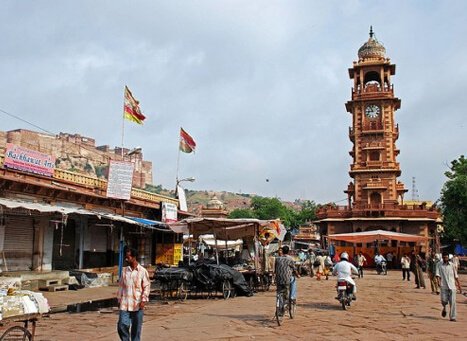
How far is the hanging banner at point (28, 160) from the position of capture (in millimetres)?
16031

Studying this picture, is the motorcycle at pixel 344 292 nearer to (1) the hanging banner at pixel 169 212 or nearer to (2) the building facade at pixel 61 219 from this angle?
(2) the building facade at pixel 61 219

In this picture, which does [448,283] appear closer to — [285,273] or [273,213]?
[285,273]

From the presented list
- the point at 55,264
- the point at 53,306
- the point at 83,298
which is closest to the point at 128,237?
the point at 55,264

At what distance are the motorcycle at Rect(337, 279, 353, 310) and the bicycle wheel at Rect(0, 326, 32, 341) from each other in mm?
8106

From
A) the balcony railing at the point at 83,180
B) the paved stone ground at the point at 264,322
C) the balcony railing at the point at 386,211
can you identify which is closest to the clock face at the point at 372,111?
the balcony railing at the point at 386,211

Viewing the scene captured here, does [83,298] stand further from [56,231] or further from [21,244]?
[56,231]

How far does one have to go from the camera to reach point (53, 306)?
12648mm

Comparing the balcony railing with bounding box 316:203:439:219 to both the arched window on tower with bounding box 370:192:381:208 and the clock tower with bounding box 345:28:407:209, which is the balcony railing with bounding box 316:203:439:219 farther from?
the arched window on tower with bounding box 370:192:381:208

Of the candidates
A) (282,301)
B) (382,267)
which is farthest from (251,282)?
(382,267)

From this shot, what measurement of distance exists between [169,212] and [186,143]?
478cm

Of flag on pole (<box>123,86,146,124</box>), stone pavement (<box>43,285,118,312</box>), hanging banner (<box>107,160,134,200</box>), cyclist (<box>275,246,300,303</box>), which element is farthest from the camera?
flag on pole (<box>123,86,146,124</box>)

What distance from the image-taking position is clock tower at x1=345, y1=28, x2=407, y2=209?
1764 inches

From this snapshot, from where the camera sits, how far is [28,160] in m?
16.9

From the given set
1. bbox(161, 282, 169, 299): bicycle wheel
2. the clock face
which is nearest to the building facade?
bbox(161, 282, 169, 299): bicycle wheel
